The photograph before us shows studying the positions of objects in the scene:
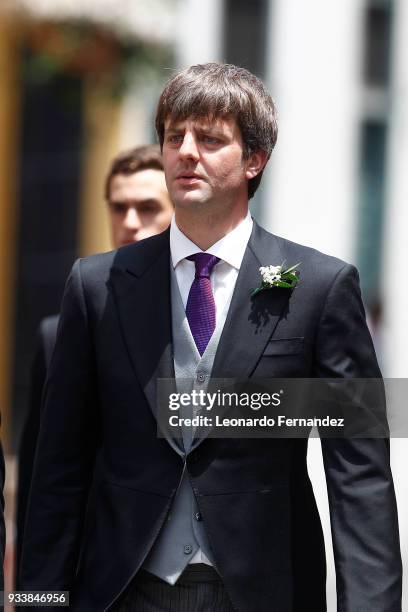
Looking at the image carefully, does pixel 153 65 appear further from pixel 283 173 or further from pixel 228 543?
pixel 228 543

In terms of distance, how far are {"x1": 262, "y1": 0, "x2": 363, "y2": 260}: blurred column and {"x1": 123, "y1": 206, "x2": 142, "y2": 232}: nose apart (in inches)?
296

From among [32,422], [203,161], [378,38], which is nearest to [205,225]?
[203,161]

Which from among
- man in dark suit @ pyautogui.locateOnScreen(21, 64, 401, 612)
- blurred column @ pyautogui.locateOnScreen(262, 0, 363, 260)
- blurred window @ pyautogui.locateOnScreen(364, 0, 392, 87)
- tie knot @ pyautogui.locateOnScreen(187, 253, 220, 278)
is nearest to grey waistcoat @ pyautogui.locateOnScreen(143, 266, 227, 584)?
man in dark suit @ pyautogui.locateOnScreen(21, 64, 401, 612)

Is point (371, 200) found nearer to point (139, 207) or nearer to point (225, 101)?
point (139, 207)

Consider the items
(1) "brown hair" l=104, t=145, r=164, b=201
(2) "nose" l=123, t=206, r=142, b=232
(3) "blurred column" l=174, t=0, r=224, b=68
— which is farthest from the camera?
(3) "blurred column" l=174, t=0, r=224, b=68

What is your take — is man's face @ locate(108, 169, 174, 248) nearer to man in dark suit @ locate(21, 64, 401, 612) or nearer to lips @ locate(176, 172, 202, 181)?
man in dark suit @ locate(21, 64, 401, 612)

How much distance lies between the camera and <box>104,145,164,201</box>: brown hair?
514cm

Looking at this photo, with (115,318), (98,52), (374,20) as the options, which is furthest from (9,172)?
(115,318)

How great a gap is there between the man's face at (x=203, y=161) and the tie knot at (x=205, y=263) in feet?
0.48

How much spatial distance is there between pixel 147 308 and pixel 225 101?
59 cm

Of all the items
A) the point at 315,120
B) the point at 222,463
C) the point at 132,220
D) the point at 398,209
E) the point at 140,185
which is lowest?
the point at 222,463

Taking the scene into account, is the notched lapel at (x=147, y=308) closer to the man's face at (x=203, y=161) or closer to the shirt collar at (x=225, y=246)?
the shirt collar at (x=225, y=246)

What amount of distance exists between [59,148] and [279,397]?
9610 mm

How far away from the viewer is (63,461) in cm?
357
